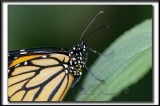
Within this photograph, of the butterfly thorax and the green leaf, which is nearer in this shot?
the green leaf

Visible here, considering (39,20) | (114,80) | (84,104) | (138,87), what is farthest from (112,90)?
(39,20)

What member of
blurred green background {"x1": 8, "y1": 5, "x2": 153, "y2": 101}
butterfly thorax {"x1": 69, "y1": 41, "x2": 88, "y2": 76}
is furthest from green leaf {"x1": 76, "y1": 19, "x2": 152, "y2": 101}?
blurred green background {"x1": 8, "y1": 5, "x2": 153, "y2": 101}

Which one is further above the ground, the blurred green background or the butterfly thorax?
the blurred green background

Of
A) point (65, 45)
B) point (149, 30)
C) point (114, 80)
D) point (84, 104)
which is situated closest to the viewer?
point (114, 80)

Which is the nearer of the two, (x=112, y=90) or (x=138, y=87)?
(x=112, y=90)

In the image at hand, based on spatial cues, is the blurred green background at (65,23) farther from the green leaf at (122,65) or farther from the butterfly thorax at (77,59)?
the green leaf at (122,65)

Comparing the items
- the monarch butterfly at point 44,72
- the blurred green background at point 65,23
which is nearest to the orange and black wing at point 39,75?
the monarch butterfly at point 44,72

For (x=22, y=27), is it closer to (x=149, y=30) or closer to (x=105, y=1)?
(x=105, y=1)

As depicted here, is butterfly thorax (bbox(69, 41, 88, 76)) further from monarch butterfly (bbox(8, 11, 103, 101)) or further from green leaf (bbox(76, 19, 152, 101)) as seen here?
green leaf (bbox(76, 19, 152, 101))
